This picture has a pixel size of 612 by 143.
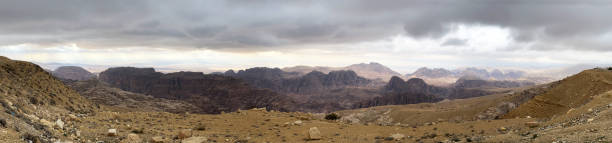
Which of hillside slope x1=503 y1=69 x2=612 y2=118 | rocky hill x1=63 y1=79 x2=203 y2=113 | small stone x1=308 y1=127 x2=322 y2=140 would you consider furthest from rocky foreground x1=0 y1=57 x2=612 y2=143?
rocky hill x1=63 y1=79 x2=203 y2=113

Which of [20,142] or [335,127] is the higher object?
[20,142]

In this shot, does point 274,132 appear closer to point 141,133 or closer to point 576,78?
point 141,133

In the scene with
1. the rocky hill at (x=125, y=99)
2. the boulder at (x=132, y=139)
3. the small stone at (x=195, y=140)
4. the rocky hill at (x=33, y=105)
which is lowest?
the rocky hill at (x=125, y=99)

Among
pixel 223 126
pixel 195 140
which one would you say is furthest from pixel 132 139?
pixel 223 126

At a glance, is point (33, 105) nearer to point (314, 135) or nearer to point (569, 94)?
point (314, 135)

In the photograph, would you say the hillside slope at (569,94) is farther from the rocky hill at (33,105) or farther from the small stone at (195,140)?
the rocky hill at (33,105)

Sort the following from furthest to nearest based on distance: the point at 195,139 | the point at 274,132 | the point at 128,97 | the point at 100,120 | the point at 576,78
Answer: the point at 128,97 < the point at 576,78 < the point at 274,132 < the point at 100,120 < the point at 195,139

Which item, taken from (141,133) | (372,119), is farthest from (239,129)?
(372,119)

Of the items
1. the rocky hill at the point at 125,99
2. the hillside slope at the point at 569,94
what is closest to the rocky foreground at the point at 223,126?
the hillside slope at the point at 569,94

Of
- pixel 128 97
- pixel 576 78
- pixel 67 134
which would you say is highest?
pixel 576 78

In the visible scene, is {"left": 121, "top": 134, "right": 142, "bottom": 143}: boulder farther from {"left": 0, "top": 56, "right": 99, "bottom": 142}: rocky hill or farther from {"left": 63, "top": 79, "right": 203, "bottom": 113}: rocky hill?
{"left": 63, "top": 79, "right": 203, "bottom": 113}: rocky hill

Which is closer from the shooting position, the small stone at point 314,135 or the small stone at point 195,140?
the small stone at point 195,140

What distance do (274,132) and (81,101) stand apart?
18616 mm

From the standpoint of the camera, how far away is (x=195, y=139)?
20.9 m
